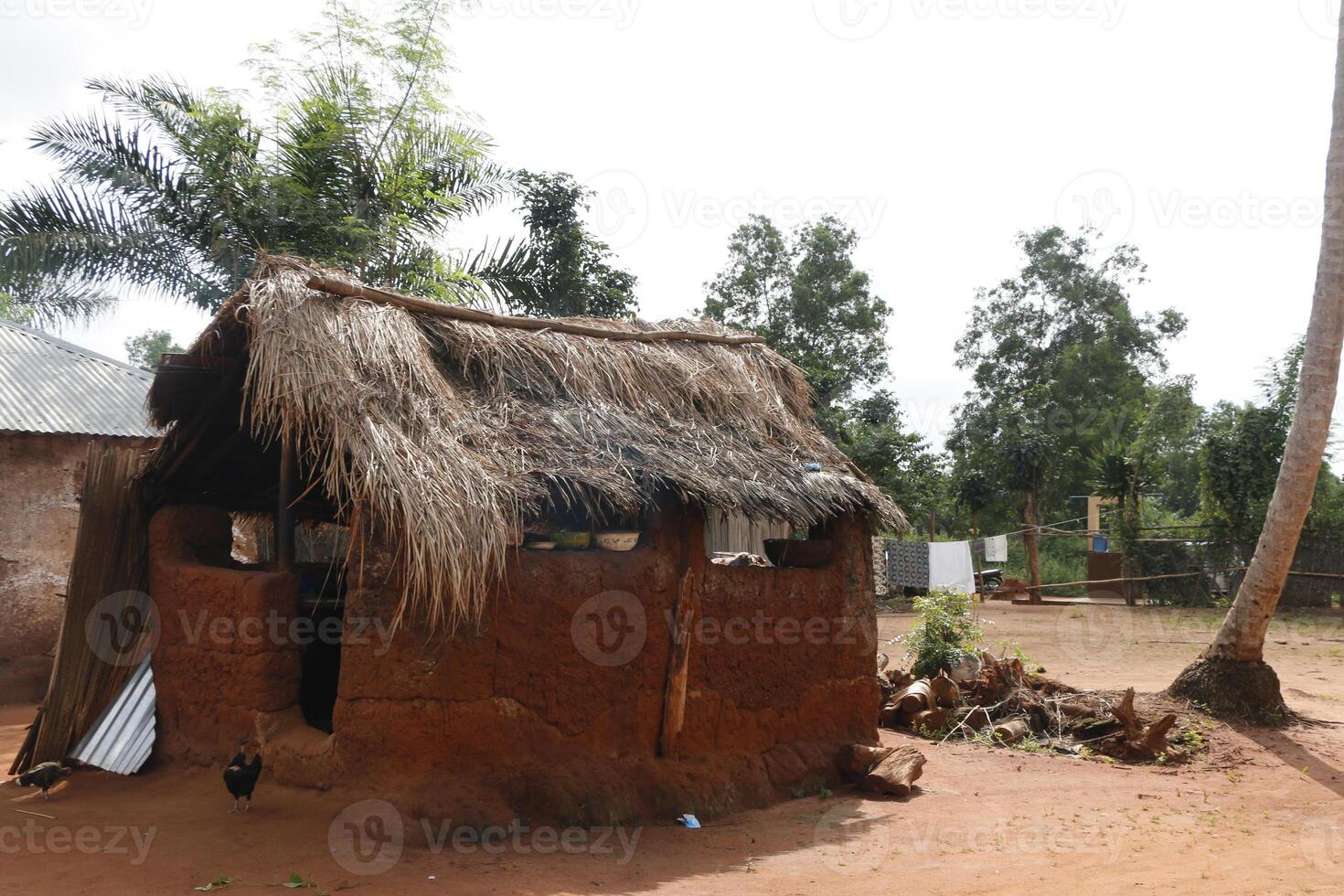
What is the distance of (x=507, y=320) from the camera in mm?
7496

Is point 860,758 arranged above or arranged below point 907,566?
below

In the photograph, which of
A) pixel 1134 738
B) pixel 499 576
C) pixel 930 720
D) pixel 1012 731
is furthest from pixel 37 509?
pixel 1134 738

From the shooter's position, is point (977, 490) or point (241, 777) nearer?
point (241, 777)

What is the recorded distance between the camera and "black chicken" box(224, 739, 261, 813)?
5.36 m

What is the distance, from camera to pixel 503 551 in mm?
5547

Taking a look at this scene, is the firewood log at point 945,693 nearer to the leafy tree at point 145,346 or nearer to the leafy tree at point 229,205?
the leafy tree at point 229,205

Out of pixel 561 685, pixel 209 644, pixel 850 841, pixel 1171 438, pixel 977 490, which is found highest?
pixel 1171 438

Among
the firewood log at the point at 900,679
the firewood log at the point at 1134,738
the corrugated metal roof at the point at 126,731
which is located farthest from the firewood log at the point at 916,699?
the corrugated metal roof at the point at 126,731

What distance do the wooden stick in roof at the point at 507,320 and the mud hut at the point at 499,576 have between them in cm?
2

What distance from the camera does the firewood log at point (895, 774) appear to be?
692cm

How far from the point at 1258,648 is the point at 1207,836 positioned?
3865mm

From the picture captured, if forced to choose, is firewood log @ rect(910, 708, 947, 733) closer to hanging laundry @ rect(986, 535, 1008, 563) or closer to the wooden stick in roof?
the wooden stick in roof

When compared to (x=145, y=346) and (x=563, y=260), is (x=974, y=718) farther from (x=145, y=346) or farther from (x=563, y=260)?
(x=145, y=346)

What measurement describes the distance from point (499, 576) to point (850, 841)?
2.62m
